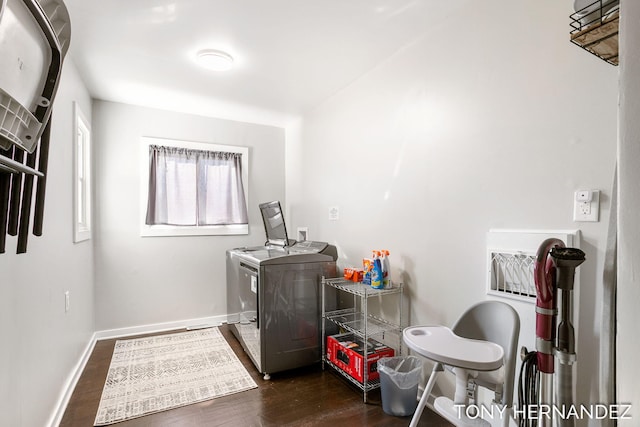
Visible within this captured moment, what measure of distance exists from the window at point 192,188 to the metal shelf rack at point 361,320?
1.76 metres

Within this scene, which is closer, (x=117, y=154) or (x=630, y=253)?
(x=630, y=253)

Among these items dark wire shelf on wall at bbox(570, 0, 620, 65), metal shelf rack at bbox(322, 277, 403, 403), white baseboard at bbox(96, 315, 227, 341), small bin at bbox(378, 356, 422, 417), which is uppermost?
dark wire shelf on wall at bbox(570, 0, 620, 65)

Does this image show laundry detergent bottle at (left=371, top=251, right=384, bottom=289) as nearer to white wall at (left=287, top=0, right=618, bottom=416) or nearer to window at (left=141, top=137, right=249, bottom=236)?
white wall at (left=287, top=0, right=618, bottom=416)

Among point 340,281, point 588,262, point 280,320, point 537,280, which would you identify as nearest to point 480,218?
point 588,262

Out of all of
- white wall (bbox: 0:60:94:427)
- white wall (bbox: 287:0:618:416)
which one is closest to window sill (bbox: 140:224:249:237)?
white wall (bbox: 0:60:94:427)

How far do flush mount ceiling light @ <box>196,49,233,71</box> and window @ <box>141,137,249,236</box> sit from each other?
1.32 meters

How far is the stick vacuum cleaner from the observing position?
1.07 metres

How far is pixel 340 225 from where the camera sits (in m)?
3.08

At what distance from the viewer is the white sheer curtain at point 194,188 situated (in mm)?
3502

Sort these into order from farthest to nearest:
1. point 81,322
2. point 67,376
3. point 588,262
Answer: point 81,322 → point 67,376 → point 588,262

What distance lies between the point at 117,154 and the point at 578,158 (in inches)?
148

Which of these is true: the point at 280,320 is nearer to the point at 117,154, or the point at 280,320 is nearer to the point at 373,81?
the point at 373,81

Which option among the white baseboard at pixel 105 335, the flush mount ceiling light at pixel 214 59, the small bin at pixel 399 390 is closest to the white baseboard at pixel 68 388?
the white baseboard at pixel 105 335

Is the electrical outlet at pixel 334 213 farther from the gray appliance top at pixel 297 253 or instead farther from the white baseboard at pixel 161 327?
the white baseboard at pixel 161 327
